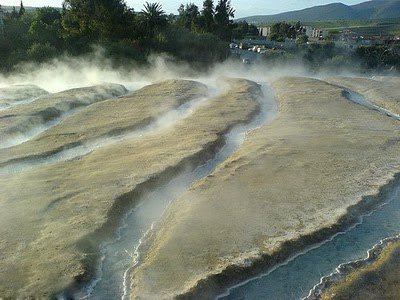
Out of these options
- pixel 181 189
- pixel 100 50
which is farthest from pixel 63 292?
pixel 100 50

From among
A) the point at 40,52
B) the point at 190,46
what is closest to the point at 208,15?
the point at 190,46

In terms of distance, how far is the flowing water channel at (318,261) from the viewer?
12781 mm

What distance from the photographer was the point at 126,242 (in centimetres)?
1532

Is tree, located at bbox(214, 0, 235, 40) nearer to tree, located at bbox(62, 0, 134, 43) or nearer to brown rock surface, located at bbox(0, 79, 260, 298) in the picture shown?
tree, located at bbox(62, 0, 134, 43)

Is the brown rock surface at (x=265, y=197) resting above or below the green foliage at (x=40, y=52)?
below

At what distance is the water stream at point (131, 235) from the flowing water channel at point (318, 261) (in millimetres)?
3056

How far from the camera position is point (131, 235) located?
51.9ft

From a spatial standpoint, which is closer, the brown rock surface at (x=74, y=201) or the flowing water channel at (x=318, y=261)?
the flowing water channel at (x=318, y=261)

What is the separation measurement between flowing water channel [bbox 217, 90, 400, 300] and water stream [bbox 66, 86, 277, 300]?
10.0ft

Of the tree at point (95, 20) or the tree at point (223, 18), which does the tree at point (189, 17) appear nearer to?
the tree at point (223, 18)

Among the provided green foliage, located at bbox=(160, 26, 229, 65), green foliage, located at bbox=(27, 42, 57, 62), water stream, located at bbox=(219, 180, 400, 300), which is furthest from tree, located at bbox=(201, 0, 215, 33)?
water stream, located at bbox=(219, 180, 400, 300)

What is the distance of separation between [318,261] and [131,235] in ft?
20.6

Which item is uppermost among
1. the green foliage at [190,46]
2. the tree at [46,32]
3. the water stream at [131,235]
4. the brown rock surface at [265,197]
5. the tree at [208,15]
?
the tree at [208,15]

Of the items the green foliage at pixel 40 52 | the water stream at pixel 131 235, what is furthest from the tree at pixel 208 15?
the water stream at pixel 131 235
